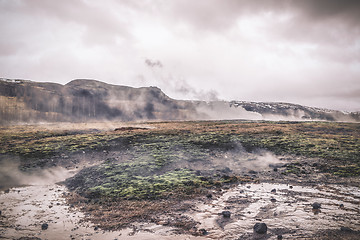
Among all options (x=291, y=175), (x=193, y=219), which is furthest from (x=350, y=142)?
(x=193, y=219)

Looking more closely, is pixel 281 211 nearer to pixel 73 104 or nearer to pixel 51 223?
pixel 51 223

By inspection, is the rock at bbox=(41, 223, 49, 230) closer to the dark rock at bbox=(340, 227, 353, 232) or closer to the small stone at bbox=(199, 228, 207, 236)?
the small stone at bbox=(199, 228, 207, 236)

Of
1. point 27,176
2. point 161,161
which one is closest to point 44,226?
point 27,176

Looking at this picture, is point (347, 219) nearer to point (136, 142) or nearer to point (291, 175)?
point (291, 175)

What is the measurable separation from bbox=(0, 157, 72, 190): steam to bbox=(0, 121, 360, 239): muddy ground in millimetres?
85

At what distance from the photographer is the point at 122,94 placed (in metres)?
194

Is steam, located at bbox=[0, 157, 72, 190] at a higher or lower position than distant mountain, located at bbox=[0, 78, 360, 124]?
lower

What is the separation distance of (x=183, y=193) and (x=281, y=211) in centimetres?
588

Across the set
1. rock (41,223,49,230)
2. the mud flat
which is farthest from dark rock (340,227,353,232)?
rock (41,223,49,230)

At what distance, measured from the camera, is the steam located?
54.7 feet

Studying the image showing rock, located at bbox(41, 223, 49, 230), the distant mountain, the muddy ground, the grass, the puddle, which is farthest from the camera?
the distant mountain

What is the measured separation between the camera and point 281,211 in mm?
10234

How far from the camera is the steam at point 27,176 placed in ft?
54.7

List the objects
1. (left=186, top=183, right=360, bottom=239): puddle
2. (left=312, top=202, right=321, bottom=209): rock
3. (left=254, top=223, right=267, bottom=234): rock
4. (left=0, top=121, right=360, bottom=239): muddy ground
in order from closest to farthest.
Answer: (left=254, top=223, right=267, bottom=234): rock
(left=186, top=183, right=360, bottom=239): puddle
(left=0, top=121, right=360, bottom=239): muddy ground
(left=312, top=202, right=321, bottom=209): rock
